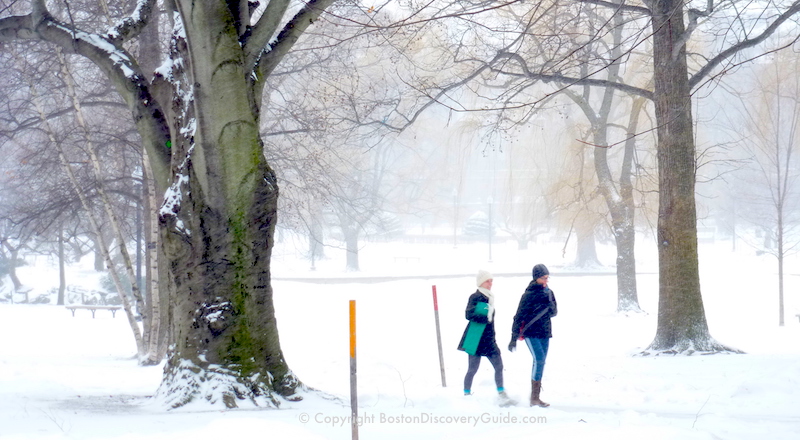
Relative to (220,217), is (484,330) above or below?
below

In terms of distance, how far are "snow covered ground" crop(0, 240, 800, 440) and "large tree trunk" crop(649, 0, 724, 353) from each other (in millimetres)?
751

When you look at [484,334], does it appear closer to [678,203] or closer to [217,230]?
[217,230]

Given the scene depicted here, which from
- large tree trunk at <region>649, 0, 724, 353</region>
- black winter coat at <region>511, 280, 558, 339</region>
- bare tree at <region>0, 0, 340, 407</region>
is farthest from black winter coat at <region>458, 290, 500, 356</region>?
large tree trunk at <region>649, 0, 724, 353</region>

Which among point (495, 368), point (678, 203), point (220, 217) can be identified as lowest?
point (495, 368)

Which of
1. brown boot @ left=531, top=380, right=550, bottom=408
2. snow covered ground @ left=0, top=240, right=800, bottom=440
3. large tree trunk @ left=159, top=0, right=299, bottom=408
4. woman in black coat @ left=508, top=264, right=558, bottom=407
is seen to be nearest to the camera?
snow covered ground @ left=0, top=240, right=800, bottom=440

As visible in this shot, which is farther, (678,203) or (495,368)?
(678,203)

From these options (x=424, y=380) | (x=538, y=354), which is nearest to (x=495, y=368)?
(x=538, y=354)

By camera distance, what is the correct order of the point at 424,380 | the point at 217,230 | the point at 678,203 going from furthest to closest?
the point at 678,203 < the point at 424,380 < the point at 217,230

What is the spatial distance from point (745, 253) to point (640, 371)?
4145 cm

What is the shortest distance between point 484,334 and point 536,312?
23.6 inches

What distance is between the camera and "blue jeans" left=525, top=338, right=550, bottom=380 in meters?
7.01

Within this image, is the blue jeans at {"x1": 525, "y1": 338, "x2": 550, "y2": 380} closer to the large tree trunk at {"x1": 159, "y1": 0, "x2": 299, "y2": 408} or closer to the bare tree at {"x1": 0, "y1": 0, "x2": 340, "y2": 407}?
the bare tree at {"x1": 0, "y1": 0, "x2": 340, "y2": 407}

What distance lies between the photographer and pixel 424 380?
9188mm

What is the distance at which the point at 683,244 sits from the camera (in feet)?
32.9
